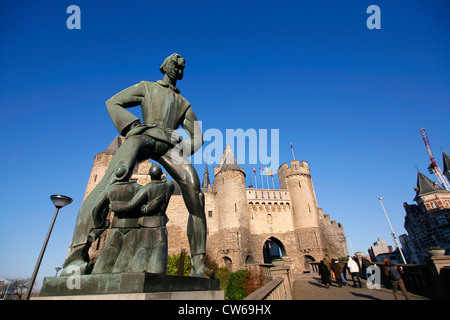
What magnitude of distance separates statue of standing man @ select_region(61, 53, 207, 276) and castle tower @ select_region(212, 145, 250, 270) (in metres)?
23.1

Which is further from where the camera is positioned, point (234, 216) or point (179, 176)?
point (234, 216)

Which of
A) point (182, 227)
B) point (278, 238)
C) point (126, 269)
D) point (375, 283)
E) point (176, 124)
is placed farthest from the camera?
point (278, 238)

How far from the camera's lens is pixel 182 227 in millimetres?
25469

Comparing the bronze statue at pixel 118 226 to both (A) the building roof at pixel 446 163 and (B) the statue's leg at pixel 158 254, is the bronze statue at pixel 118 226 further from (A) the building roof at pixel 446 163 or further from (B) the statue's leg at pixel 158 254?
(A) the building roof at pixel 446 163

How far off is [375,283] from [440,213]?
38.8 m

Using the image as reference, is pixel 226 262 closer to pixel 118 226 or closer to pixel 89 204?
pixel 118 226

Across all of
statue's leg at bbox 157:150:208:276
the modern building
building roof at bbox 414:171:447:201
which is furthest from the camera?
building roof at bbox 414:171:447:201

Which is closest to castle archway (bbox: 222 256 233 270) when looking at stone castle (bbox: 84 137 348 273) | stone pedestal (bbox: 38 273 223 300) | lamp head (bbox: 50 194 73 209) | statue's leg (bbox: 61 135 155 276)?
stone castle (bbox: 84 137 348 273)

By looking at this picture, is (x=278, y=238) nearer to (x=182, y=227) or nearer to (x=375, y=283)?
(x=182, y=227)

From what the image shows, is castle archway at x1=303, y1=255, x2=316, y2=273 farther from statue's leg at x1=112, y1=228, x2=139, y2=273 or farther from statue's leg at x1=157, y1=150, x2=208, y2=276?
statue's leg at x1=112, y1=228, x2=139, y2=273

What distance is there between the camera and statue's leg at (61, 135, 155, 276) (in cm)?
177

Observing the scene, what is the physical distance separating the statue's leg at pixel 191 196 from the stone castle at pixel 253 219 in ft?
74.8

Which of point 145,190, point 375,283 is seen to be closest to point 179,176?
point 145,190

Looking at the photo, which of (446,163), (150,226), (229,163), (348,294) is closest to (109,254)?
(150,226)
